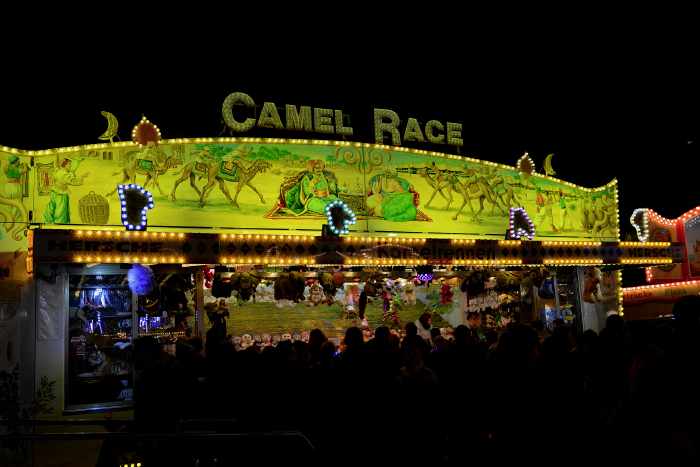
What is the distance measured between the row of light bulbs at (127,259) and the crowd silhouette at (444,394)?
434 cm

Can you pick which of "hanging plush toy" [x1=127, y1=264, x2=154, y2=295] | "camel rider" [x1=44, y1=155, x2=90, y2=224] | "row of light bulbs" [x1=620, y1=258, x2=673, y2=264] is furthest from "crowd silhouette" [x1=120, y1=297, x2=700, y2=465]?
"row of light bulbs" [x1=620, y1=258, x2=673, y2=264]

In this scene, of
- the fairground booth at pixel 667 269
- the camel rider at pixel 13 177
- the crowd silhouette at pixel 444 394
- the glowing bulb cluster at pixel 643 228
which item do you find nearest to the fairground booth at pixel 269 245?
the camel rider at pixel 13 177

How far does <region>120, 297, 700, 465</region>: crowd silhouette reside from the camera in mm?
5617

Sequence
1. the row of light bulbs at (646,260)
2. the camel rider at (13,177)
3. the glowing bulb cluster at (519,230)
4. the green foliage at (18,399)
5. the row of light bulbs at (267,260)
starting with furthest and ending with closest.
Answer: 1. the row of light bulbs at (646,260)
2. the glowing bulb cluster at (519,230)
3. the row of light bulbs at (267,260)
4. the camel rider at (13,177)
5. the green foliage at (18,399)

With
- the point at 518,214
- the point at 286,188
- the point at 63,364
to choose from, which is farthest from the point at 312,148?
the point at 63,364

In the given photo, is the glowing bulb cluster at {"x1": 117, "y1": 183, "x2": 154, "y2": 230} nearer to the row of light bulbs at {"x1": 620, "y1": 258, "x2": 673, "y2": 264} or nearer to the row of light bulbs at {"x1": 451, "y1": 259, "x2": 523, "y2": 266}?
the row of light bulbs at {"x1": 451, "y1": 259, "x2": 523, "y2": 266}

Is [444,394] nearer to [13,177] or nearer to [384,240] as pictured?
[384,240]

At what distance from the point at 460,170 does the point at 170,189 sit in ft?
26.2

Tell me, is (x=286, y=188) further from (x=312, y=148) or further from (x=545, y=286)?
(x=545, y=286)

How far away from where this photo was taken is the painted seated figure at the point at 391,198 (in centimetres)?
1619

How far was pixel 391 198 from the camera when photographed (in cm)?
1636

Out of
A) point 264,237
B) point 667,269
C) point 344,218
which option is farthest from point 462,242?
Answer: point 667,269

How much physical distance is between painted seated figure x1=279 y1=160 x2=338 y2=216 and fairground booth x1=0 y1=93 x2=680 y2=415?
38mm

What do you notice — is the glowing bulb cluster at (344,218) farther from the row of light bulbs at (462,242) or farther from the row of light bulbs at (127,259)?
the row of light bulbs at (127,259)
